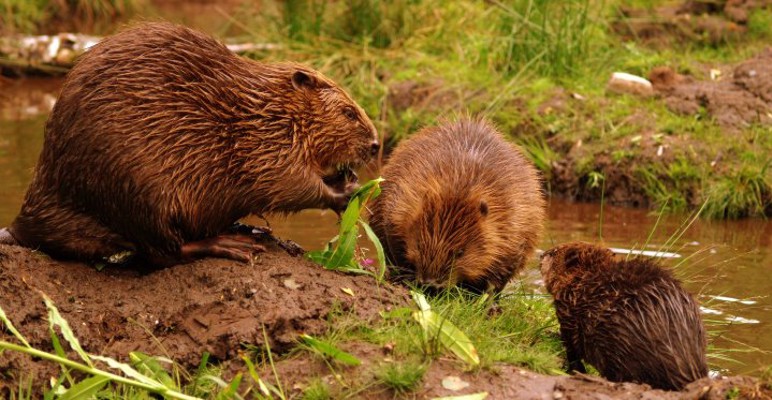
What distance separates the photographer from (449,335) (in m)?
4.46

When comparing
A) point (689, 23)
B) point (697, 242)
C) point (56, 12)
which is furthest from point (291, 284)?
point (56, 12)

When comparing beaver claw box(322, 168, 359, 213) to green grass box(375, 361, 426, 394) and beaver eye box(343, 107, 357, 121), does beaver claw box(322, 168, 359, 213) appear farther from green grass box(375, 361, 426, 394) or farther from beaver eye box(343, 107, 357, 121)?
green grass box(375, 361, 426, 394)

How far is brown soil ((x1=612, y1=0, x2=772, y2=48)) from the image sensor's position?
11.0 m

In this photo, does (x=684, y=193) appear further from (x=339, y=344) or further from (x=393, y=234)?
(x=339, y=344)

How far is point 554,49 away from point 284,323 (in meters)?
6.10

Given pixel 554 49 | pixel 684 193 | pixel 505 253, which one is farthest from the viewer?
pixel 554 49

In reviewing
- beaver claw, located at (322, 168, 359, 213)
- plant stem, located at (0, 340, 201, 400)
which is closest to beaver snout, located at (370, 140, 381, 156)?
beaver claw, located at (322, 168, 359, 213)

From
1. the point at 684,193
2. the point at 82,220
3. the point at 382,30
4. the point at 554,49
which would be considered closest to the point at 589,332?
the point at 82,220

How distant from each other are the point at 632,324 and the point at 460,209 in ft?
3.79

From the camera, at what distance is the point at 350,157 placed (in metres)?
5.30

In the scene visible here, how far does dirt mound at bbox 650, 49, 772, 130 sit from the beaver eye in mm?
4645

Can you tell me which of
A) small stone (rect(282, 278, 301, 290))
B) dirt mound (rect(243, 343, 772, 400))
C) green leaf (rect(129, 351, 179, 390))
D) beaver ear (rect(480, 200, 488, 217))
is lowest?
green leaf (rect(129, 351, 179, 390))

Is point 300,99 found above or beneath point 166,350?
above

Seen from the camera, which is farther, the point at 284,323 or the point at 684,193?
the point at 684,193
